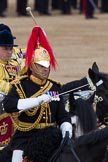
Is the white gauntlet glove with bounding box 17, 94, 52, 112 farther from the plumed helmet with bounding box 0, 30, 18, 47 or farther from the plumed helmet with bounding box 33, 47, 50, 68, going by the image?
the plumed helmet with bounding box 0, 30, 18, 47

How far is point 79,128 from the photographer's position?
696cm

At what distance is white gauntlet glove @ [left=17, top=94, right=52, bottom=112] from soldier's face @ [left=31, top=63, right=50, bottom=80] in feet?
0.68

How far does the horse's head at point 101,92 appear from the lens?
7.39 meters

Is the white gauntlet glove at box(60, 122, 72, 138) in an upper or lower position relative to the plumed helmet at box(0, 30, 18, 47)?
lower

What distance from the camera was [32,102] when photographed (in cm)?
591

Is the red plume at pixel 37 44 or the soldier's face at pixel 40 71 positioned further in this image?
the red plume at pixel 37 44

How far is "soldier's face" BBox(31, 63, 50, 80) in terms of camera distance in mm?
6082

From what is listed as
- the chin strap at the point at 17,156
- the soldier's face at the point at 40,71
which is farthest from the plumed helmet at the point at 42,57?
the chin strap at the point at 17,156

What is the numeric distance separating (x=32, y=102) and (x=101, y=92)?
5.17 feet

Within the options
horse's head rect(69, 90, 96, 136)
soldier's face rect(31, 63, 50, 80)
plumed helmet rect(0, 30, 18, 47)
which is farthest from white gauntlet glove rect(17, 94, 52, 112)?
plumed helmet rect(0, 30, 18, 47)

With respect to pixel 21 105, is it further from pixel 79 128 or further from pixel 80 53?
pixel 80 53

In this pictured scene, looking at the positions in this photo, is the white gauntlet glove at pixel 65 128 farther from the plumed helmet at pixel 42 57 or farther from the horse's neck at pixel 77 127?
the horse's neck at pixel 77 127

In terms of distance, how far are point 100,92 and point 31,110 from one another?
1.35 meters

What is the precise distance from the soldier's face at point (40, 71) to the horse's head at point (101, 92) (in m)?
1.31
